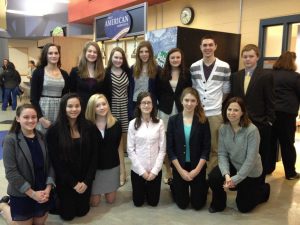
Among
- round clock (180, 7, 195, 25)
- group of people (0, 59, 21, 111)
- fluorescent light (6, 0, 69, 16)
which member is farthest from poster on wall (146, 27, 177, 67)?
fluorescent light (6, 0, 69, 16)

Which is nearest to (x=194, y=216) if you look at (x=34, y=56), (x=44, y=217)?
(x=44, y=217)

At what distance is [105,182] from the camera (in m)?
2.78

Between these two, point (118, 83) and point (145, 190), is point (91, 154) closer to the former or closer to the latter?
point (145, 190)

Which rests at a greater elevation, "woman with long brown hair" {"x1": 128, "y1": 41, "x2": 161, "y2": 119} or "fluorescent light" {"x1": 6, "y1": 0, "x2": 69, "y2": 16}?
"fluorescent light" {"x1": 6, "y1": 0, "x2": 69, "y2": 16}

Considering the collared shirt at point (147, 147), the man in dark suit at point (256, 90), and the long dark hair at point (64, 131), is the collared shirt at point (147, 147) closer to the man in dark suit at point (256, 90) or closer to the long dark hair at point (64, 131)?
the long dark hair at point (64, 131)

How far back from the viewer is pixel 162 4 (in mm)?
6426

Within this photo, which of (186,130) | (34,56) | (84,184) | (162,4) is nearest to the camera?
(84,184)

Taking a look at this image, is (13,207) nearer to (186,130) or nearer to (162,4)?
(186,130)

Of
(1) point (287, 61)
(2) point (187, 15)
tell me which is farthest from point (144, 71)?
(2) point (187, 15)

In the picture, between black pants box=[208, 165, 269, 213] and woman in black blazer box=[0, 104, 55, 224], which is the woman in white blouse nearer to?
black pants box=[208, 165, 269, 213]

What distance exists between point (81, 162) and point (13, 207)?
59cm

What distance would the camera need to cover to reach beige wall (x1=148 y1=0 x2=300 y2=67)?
4387mm

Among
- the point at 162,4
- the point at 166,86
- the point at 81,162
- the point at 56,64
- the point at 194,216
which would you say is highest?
the point at 162,4

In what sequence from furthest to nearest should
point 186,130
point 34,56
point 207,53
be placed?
point 34,56
point 207,53
point 186,130
